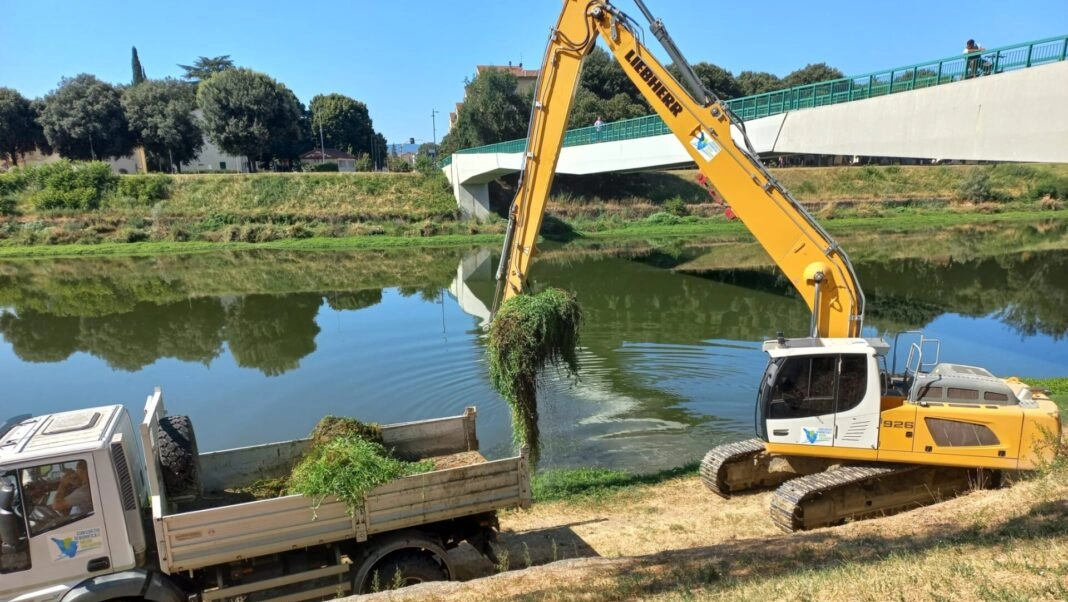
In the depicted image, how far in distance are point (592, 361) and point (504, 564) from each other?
33.1 ft

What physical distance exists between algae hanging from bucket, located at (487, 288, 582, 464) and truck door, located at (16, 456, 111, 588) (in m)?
5.29

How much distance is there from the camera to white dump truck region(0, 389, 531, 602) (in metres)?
5.46

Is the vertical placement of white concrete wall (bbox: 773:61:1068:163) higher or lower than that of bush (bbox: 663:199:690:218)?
higher

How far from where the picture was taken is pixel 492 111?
204ft

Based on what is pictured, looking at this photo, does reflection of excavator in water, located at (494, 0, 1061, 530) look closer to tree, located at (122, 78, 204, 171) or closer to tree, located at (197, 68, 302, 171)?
tree, located at (197, 68, 302, 171)

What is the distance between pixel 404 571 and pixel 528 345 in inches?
152

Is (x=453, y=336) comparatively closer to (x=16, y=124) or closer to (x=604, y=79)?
(x=604, y=79)

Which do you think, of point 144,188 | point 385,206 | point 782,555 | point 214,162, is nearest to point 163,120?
point 214,162

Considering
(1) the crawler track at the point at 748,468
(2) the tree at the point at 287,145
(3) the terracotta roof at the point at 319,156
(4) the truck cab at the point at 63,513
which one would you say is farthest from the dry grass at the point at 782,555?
(3) the terracotta roof at the point at 319,156

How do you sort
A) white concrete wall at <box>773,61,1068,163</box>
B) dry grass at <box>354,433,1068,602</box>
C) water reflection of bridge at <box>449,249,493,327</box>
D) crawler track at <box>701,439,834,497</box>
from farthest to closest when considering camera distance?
water reflection of bridge at <box>449,249,493,327</box> → white concrete wall at <box>773,61,1068,163</box> → crawler track at <box>701,439,834,497</box> → dry grass at <box>354,433,1068,602</box>

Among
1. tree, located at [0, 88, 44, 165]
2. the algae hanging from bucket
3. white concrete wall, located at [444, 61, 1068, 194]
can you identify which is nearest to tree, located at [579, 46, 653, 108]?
white concrete wall, located at [444, 61, 1068, 194]

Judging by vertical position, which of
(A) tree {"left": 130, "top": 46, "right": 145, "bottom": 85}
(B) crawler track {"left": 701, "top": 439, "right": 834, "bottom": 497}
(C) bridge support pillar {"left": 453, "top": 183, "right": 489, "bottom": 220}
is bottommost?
(B) crawler track {"left": 701, "top": 439, "right": 834, "bottom": 497}

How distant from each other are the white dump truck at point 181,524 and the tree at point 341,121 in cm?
8588

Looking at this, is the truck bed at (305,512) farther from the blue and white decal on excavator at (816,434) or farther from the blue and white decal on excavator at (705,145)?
the blue and white decal on excavator at (705,145)
